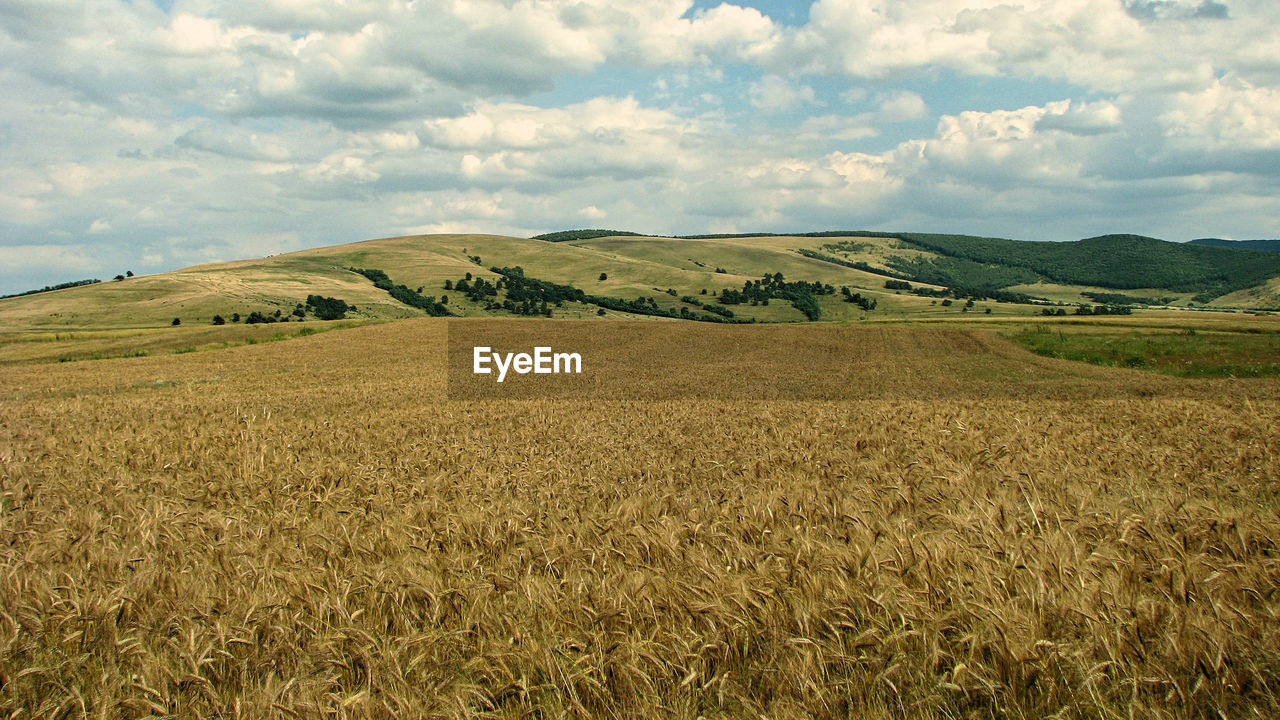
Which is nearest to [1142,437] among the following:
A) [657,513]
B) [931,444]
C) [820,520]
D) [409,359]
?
[931,444]

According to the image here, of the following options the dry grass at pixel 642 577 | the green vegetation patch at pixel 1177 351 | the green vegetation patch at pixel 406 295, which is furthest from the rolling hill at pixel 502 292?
the dry grass at pixel 642 577

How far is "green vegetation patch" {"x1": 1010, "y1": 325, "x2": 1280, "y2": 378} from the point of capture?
32.7 meters

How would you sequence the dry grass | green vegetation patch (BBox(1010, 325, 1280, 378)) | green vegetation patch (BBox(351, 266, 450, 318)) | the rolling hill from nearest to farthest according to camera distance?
the dry grass < green vegetation patch (BBox(1010, 325, 1280, 378)) < the rolling hill < green vegetation patch (BBox(351, 266, 450, 318))

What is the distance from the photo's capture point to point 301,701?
2975 millimetres

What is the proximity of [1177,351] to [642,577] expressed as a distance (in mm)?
44559

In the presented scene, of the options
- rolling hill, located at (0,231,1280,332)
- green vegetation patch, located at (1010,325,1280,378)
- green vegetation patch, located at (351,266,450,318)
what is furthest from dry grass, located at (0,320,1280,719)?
green vegetation patch, located at (351,266,450,318)

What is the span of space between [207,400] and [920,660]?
18.3 meters

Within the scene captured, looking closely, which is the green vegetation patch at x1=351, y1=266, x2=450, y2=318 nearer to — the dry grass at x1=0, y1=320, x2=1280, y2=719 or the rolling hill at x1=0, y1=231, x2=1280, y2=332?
the rolling hill at x1=0, y1=231, x2=1280, y2=332

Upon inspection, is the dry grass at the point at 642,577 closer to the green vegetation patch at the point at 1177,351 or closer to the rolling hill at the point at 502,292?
the green vegetation patch at the point at 1177,351

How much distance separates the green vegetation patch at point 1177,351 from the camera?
32.7 metres

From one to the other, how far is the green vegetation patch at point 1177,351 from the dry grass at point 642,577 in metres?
29.3

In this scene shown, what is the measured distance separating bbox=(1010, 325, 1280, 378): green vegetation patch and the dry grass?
96.3ft

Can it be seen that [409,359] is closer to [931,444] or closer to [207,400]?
[207,400]

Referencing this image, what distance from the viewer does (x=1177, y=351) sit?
37.6 m
